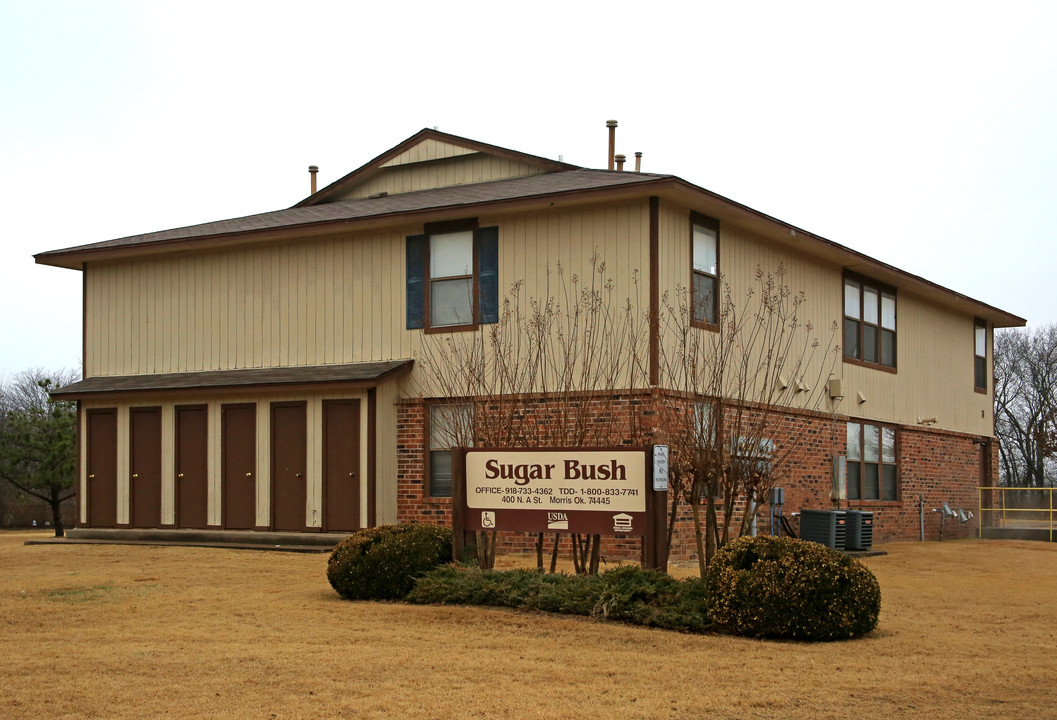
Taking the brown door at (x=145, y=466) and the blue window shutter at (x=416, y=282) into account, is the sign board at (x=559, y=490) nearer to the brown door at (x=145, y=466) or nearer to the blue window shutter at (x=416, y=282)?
the blue window shutter at (x=416, y=282)

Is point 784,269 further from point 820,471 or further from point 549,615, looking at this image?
point 549,615

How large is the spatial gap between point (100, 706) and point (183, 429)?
13409mm

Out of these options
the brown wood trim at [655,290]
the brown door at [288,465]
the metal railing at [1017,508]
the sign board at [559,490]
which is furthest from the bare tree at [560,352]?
the metal railing at [1017,508]

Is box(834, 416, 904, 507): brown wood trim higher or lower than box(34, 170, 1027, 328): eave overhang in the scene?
lower

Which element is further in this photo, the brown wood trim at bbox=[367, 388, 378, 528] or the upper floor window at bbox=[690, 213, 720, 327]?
the brown wood trim at bbox=[367, 388, 378, 528]

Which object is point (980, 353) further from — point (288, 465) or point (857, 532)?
point (288, 465)

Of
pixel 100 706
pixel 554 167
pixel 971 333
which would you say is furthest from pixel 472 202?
pixel 971 333

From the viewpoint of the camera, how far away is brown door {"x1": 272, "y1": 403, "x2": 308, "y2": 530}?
19469mm

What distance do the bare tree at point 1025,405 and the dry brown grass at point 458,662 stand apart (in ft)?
153

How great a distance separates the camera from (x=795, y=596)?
1025 cm

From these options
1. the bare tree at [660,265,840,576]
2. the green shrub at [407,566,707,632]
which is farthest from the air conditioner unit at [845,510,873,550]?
the green shrub at [407,566,707,632]

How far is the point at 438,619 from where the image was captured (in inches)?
439

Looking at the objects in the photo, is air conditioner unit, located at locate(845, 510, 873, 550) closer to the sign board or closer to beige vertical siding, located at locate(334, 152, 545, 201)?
beige vertical siding, located at locate(334, 152, 545, 201)

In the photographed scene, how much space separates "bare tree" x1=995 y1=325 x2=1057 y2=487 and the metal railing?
24706 millimetres
